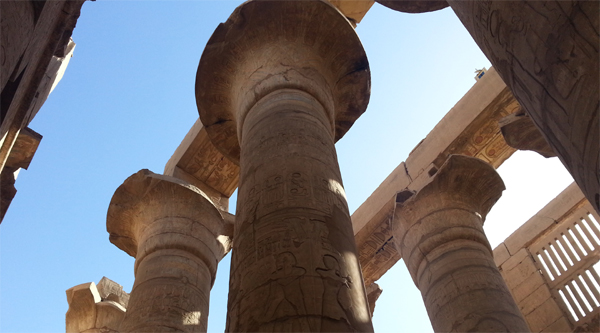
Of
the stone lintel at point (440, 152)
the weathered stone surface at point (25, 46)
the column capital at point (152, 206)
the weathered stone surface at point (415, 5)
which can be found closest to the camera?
the weathered stone surface at point (25, 46)

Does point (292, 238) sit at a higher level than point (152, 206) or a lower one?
lower

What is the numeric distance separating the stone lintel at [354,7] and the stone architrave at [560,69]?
6129mm

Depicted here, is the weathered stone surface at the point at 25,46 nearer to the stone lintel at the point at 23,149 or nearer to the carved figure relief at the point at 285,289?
the stone lintel at the point at 23,149

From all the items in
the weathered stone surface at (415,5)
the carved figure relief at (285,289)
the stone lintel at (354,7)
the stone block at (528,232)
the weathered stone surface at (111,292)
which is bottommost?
the carved figure relief at (285,289)

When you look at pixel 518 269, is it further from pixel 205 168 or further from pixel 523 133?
pixel 205 168

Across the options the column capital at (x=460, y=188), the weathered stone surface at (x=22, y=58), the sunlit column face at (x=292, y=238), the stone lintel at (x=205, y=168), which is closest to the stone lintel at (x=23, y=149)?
the weathered stone surface at (x=22, y=58)

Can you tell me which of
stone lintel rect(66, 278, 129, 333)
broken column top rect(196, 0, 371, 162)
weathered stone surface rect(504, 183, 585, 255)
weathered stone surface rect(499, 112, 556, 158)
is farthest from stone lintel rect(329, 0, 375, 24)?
stone lintel rect(66, 278, 129, 333)

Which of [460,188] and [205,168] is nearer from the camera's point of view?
[460,188]

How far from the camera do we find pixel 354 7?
27.5 ft

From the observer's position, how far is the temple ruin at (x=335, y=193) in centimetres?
226

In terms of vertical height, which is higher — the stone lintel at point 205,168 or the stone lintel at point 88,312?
the stone lintel at point 205,168

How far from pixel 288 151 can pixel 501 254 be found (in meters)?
7.97

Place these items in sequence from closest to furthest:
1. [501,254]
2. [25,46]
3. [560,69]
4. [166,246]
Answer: [560,69] → [25,46] → [166,246] → [501,254]

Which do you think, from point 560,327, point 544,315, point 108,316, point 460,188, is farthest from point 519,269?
point 108,316
